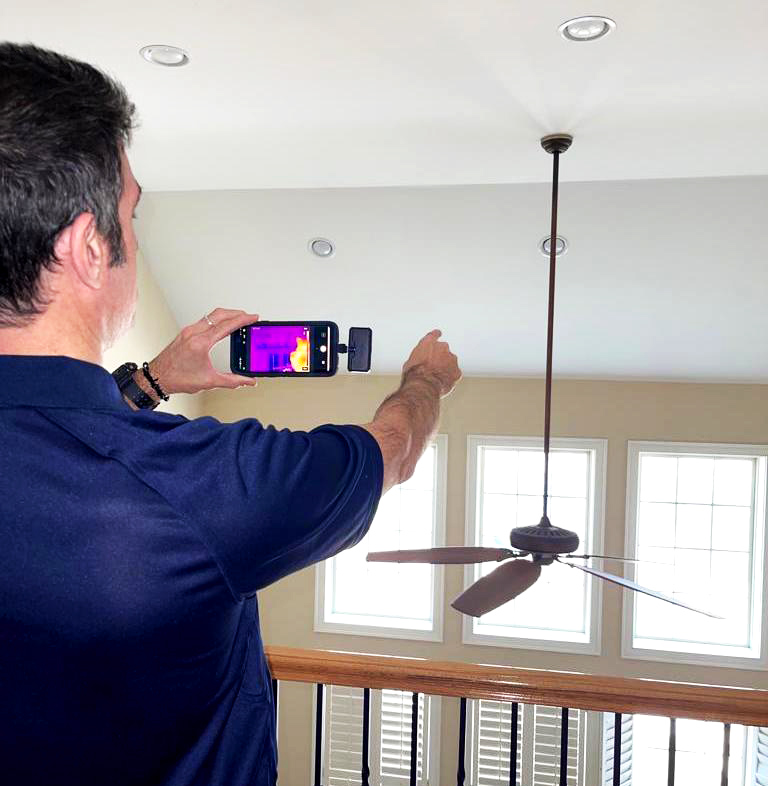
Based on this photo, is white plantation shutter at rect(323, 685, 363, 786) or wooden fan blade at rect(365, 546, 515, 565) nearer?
wooden fan blade at rect(365, 546, 515, 565)

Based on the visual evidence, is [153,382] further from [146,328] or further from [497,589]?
[146,328]

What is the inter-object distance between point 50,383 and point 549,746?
5.97m

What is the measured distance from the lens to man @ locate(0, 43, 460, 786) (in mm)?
667

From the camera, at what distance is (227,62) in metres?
2.24

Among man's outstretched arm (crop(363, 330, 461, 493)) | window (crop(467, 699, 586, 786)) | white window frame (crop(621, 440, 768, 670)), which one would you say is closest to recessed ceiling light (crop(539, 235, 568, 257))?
white window frame (crop(621, 440, 768, 670))

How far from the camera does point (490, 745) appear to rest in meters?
5.93

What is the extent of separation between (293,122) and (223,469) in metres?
2.33

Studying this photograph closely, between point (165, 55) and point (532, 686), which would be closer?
point (532, 686)

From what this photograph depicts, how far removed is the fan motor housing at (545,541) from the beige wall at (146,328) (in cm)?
322

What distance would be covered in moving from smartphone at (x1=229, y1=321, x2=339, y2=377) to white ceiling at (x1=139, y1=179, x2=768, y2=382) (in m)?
3.19

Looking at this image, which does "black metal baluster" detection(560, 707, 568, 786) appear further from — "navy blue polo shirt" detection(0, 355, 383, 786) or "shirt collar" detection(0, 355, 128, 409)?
"shirt collar" detection(0, 355, 128, 409)

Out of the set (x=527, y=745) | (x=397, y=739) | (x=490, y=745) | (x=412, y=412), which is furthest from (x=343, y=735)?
(x=412, y=412)

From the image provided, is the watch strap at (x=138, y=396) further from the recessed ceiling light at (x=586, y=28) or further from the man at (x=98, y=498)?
the recessed ceiling light at (x=586, y=28)

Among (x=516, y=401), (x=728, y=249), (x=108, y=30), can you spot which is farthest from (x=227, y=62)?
(x=516, y=401)
